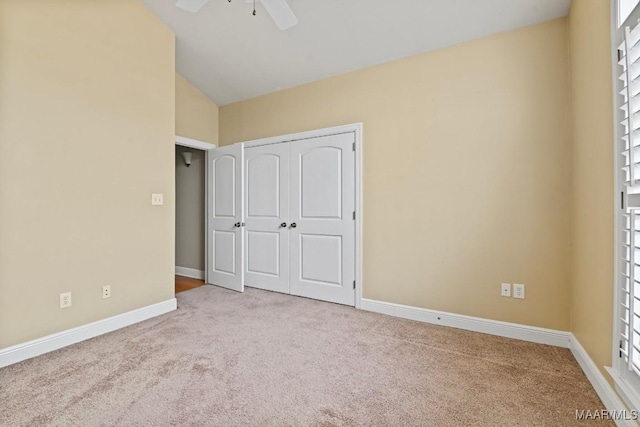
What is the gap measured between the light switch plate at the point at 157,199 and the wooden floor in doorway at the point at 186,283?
1.45m

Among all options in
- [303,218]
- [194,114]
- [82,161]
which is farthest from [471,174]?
[194,114]

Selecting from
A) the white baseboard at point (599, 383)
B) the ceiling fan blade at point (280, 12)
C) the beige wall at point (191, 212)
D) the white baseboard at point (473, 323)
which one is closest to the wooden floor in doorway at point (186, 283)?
the beige wall at point (191, 212)

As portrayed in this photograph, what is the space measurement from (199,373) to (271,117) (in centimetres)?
307

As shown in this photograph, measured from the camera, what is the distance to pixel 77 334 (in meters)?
2.43

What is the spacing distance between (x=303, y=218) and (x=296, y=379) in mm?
2020

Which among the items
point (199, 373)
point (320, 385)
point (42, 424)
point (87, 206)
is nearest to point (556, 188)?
point (320, 385)

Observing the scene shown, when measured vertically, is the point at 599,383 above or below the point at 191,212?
below

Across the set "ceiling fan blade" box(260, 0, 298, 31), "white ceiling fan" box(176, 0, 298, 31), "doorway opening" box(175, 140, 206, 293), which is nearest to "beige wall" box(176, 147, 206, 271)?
"doorway opening" box(175, 140, 206, 293)

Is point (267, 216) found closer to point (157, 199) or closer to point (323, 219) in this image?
point (323, 219)

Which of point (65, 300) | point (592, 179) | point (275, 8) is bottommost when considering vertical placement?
point (65, 300)

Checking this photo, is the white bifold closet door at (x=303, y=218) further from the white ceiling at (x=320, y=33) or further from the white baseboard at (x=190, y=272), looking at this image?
the white baseboard at (x=190, y=272)

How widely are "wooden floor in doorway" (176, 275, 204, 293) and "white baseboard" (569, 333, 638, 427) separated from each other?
13.6 ft

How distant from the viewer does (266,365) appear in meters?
2.06

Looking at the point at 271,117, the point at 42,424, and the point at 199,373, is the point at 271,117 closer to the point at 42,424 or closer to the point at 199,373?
the point at 199,373
